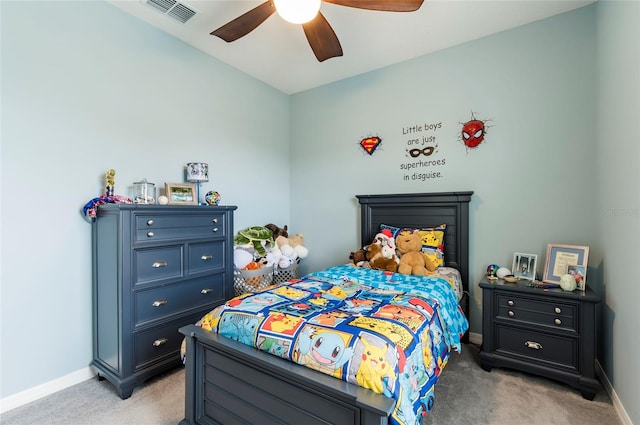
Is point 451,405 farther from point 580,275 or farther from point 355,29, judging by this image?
point 355,29

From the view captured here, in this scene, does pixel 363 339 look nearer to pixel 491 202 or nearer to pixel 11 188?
pixel 491 202

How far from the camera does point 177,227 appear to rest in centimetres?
235

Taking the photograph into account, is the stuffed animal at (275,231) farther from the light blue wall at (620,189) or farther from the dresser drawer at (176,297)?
the light blue wall at (620,189)

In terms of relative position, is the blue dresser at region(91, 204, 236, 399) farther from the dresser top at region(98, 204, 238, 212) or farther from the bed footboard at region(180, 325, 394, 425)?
the bed footboard at region(180, 325, 394, 425)

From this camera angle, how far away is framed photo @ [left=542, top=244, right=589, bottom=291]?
222 cm

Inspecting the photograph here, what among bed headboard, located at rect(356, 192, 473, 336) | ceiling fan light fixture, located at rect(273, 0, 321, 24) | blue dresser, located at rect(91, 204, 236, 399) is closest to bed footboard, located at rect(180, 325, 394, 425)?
blue dresser, located at rect(91, 204, 236, 399)

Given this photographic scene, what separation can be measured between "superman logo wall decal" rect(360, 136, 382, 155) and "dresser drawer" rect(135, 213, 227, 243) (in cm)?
182

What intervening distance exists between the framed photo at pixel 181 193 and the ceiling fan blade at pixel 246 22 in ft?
4.14

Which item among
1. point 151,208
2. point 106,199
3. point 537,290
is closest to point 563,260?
point 537,290

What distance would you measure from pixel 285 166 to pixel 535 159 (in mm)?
2794

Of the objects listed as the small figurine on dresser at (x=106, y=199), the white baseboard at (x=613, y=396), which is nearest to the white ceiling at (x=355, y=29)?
the small figurine on dresser at (x=106, y=199)

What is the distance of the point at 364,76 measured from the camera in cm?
354

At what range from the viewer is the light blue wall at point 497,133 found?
2.45m

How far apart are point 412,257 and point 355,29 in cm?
208
